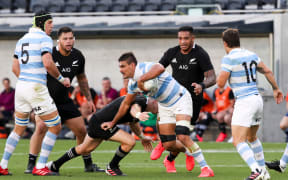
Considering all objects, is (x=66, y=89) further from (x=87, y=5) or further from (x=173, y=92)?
(x=87, y=5)

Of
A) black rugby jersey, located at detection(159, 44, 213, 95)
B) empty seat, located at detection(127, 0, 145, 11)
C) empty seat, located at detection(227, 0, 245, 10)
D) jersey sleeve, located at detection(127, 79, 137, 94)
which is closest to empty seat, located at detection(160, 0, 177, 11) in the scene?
empty seat, located at detection(127, 0, 145, 11)

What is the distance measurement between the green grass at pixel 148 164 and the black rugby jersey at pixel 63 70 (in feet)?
3.73

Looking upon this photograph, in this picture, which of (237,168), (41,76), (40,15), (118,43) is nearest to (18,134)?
(41,76)

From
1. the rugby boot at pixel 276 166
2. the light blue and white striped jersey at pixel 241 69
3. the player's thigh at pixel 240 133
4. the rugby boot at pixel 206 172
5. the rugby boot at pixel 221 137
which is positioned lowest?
the rugby boot at pixel 221 137

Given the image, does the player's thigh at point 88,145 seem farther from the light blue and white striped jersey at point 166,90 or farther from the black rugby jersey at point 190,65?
the black rugby jersey at point 190,65

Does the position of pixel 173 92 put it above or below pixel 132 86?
below

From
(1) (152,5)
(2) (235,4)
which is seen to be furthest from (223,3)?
(1) (152,5)

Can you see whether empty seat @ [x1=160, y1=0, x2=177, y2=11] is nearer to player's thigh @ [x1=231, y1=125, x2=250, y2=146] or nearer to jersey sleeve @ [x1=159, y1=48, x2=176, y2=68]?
jersey sleeve @ [x1=159, y1=48, x2=176, y2=68]

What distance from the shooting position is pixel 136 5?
22.5 meters

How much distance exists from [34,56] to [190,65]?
2488mm

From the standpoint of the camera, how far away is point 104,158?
1234 centimetres

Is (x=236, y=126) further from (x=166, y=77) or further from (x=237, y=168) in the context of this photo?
(x=237, y=168)

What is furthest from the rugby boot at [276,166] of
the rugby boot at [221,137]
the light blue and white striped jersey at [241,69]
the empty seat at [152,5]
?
the empty seat at [152,5]

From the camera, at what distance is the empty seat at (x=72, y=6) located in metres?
23.2
